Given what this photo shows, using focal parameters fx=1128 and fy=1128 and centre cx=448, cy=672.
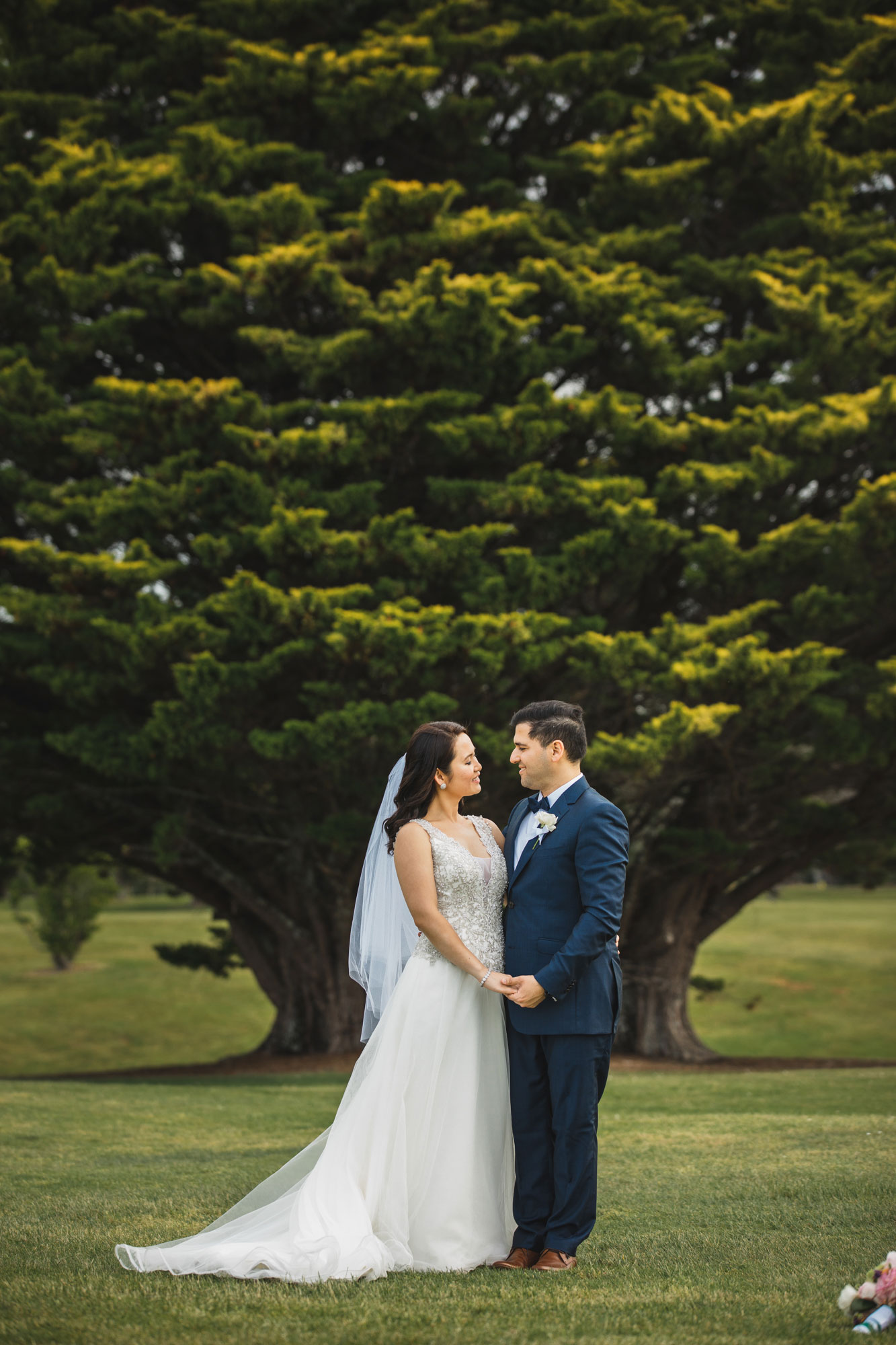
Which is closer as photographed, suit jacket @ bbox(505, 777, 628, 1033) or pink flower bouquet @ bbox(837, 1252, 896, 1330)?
pink flower bouquet @ bbox(837, 1252, 896, 1330)

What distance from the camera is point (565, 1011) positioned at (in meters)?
4.26

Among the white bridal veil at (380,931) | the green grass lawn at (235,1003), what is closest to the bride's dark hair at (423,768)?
the white bridal veil at (380,931)

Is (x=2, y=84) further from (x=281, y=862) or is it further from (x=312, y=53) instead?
(x=281, y=862)

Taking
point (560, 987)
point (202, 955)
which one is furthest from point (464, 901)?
point (202, 955)

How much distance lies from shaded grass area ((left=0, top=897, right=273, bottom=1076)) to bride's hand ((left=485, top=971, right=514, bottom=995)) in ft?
59.3

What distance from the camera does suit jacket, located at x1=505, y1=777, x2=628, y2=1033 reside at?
413 centimetres

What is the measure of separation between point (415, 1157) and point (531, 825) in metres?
1.34

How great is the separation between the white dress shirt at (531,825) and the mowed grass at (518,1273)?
60.7 inches

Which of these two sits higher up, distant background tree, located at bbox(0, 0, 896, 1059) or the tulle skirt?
distant background tree, located at bbox(0, 0, 896, 1059)

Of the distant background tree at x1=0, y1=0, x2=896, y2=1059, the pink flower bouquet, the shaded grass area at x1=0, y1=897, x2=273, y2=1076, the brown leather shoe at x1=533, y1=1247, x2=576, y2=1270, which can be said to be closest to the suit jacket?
the brown leather shoe at x1=533, y1=1247, x2=576, y2=1270

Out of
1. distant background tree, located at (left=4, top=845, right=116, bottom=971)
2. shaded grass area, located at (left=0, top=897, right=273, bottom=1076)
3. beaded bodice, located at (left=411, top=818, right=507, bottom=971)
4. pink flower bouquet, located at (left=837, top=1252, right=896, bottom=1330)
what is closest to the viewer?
A: pink flower bouquet, located at (left=837, top=1252, right=896, bottom=1330)

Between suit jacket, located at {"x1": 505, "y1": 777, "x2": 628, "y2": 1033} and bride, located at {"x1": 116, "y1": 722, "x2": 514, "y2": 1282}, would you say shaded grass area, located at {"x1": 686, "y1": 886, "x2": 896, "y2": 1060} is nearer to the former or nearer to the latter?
bride, located at {"x1": 116, "y1": 722, "x2": 514, "y2": 1282}

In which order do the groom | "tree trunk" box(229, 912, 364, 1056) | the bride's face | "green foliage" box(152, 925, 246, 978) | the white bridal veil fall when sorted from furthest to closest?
"green foliage" box(152, 925, 246, 978), "tree trunk" box(229, 912, 364, 1056), the white bridal veil, the bride's face, the groom

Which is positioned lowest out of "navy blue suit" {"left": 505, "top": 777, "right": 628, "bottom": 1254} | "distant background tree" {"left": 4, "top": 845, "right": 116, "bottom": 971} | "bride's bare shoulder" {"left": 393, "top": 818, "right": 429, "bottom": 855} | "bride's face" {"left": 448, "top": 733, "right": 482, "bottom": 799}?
"distant background tree" {"left": 4, "top": 845, "right": 116, "bottom": 971}
